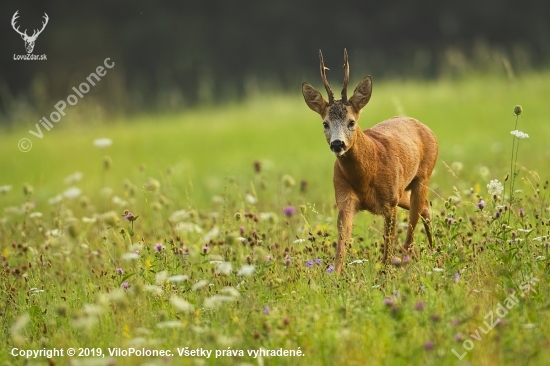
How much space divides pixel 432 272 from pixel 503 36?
25590 mm

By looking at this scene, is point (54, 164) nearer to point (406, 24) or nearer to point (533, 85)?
point (533, 85)

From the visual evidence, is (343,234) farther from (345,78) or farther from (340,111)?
(345,78)

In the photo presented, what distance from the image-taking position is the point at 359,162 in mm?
5898

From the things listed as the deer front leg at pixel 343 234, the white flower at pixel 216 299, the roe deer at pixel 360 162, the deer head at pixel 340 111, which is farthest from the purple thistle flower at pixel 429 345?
the deer head at pixel 340 111

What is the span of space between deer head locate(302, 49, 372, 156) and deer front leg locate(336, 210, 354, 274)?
41 centimetres

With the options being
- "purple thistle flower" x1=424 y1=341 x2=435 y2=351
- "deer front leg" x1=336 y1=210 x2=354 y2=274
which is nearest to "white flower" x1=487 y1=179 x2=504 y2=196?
"deer front leg" x1=336 y1=210 x2=354 y2=274

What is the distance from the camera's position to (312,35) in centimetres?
3133

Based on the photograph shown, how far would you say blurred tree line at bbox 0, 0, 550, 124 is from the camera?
27.7 m

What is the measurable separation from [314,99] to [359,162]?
563 millimetres

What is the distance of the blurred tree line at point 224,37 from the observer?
27.7 metres

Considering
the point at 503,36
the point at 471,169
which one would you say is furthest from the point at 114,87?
the point at 471,169

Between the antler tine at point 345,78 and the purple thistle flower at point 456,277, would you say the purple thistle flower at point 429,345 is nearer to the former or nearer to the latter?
the purple thistle flower at point 456,277

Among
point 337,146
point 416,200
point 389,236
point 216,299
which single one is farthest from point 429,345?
point 416,200

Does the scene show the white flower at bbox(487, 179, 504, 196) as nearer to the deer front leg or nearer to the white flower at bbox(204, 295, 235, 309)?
the deer front leg
